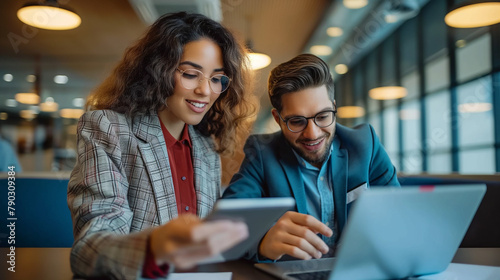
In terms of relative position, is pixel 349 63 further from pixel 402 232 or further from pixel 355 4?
pixel 402 232

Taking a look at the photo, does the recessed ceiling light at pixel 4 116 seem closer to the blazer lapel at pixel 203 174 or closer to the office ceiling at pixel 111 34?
the office ceiling at pixel 111 34

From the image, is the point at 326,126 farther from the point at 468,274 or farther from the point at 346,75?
the point at 346,75

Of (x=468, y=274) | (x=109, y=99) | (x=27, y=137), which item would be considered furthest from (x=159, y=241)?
(x=27, y=137)

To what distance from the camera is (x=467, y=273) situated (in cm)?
96

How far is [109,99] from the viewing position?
1468 mm

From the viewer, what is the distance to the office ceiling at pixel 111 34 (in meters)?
6.34

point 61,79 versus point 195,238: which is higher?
point 61,79

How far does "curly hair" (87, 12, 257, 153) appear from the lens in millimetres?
1385

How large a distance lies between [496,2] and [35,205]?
3388 mm

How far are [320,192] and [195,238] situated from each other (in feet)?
3.00

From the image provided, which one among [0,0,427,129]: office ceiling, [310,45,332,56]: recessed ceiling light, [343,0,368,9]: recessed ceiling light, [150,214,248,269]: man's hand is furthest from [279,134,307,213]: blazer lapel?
[310,45,332,56]: recessed ceiling light

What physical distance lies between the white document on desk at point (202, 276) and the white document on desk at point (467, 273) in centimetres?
46

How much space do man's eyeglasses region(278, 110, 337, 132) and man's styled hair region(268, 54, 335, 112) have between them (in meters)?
0.09

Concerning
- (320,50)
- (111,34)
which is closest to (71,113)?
(111,34)
